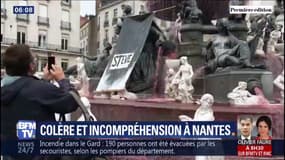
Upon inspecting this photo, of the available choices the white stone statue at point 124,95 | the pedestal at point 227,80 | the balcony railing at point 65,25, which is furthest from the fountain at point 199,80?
the balcony railing at point 65,25

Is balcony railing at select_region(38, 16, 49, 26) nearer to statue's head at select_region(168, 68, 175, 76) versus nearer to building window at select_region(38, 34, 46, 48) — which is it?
building window at select_region(38, 34, 46, 48)

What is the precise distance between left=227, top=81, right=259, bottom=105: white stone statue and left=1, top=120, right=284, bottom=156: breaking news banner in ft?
5.06

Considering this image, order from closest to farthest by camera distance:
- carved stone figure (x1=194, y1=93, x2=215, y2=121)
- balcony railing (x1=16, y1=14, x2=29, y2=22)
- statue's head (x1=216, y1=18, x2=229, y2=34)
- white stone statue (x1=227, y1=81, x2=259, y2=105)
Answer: carved stone figure (x1=194, y1=93, x2=215, y2=121)
balcony railing (x1=16, y1=14, x2=29, y2=22)
white stone statue (x1=227, y1=81, x2=259, y2=105)
statue's head (x1=216, y1=18, x2=229, y2=34)

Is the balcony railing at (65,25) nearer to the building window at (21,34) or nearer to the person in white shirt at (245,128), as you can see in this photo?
the building window at (21,34)

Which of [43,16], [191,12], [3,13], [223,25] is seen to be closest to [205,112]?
[43,16]

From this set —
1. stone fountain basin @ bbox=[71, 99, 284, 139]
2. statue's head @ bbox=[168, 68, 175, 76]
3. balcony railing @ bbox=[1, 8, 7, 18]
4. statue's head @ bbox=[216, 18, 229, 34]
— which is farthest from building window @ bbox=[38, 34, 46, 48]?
statue's head @ bbox=[216, 18, 229, 34]

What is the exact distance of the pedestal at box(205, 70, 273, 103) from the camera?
223 inches

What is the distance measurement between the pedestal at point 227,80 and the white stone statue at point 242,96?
0.10 metres

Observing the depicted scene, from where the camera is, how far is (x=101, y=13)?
19.1ft

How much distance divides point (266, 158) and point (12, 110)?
1776 millimetres

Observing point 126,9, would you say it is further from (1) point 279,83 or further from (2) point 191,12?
(1) point 279,83

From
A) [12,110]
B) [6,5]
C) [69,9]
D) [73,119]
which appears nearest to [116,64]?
[69,9]

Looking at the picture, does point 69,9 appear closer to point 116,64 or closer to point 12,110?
point 12,110

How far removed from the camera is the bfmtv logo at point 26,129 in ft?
10.7
